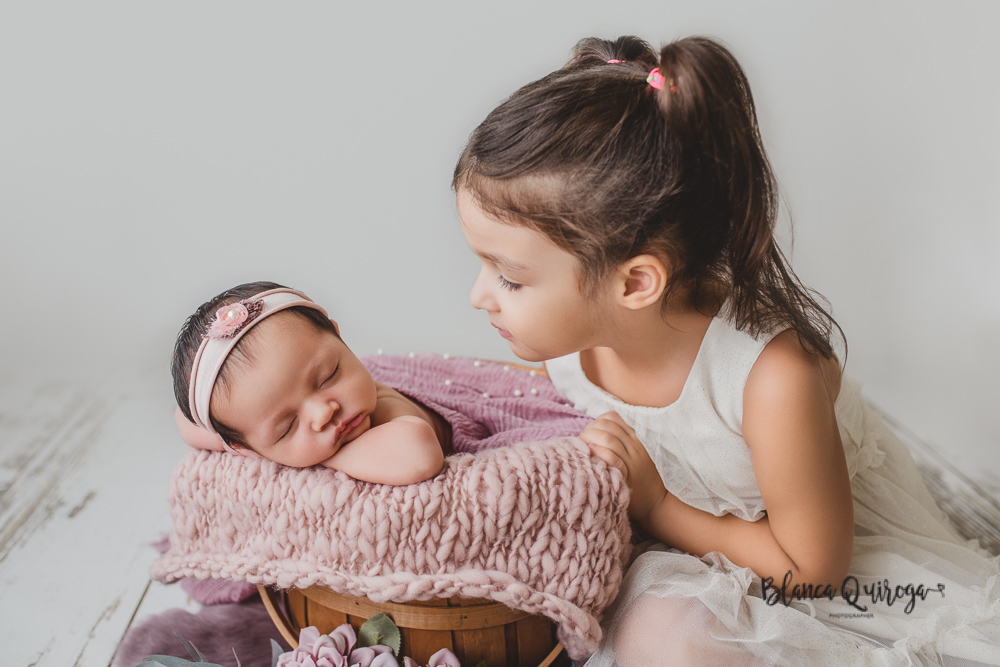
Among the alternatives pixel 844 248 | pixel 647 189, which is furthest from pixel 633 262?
pixel 844 248

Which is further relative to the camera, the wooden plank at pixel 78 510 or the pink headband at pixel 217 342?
the wooden plank at pixel 78 510

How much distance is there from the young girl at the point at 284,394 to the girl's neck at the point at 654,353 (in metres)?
0.32

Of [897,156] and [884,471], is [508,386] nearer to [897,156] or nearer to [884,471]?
[884,471]

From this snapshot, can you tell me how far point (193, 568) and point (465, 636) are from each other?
17.1 inches

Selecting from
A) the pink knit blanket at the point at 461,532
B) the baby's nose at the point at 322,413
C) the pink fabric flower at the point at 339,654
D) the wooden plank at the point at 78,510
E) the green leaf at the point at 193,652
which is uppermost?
the baby's nose at the point at 322,413

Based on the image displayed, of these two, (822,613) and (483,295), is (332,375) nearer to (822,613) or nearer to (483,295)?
(483,295)

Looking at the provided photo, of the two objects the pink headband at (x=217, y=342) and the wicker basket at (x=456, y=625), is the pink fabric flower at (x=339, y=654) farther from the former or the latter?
the pink headband at (x=217, y=342)

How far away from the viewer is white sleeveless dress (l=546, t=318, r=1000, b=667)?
1039 mm

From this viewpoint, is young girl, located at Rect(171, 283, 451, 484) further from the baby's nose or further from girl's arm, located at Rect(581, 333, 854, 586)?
girl's arm, located at Rect(581, 333, 854, 586)

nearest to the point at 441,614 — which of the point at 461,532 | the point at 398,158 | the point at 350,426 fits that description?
the point at 461,532

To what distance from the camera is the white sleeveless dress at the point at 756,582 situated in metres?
1.04

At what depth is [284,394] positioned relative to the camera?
107 centimetres

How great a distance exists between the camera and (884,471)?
1365mm

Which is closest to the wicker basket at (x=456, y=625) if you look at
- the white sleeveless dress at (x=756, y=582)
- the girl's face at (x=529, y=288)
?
the white sleeveless dress at (x=756, y=582)
